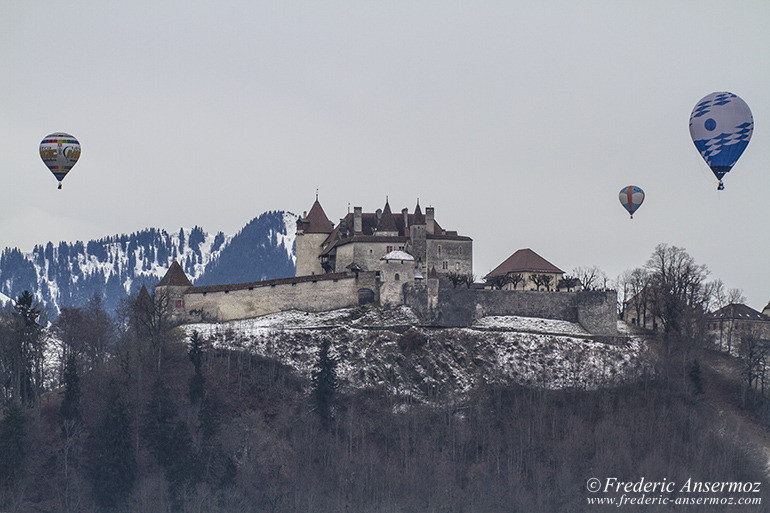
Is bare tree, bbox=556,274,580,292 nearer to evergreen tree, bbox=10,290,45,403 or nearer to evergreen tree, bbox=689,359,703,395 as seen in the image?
evergreen tree, bbox=689,359,703,395

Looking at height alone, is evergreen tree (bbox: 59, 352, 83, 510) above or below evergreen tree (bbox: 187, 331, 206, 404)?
below

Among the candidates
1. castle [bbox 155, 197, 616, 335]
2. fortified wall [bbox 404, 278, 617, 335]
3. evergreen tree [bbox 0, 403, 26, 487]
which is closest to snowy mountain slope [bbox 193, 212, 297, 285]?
castle [bbox 155, 197, 616, 335]

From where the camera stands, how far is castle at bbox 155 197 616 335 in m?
82.0

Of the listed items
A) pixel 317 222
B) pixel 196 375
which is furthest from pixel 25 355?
pixel 317 222

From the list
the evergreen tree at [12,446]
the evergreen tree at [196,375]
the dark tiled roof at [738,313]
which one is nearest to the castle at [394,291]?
the evergreen tree at [196,375]

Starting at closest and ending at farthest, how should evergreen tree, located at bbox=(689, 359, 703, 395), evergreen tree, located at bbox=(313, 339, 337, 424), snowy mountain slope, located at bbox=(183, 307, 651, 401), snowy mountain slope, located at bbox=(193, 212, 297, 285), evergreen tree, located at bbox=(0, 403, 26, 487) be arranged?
evergreen tree, located at bbox=(0, 403, 26, 487), evergreen tree, located at bbox=(313, 339, 337, 424), snowy mountain slope, located at bbox=(183, 307, 651, 401), evergreen tree, located at bbox=(689, 359, 703, 395), snowy mountain slope, located at bbox=(193, 212, 297, 285)

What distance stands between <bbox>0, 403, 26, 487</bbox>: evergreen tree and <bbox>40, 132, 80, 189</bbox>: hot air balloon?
15397 millimetres

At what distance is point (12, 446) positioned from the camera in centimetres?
6775

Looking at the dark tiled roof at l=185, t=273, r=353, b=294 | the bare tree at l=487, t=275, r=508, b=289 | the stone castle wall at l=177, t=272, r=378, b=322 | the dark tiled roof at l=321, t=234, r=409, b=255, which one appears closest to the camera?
the stone castle wall at l=177, t=272, r=378, b=322

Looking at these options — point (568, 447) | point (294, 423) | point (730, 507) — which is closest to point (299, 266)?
point (294, 423)

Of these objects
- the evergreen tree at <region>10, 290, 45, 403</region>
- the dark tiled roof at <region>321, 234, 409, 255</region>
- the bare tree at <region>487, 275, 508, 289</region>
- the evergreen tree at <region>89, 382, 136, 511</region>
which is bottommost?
the evergreen tree at <region>89, 382, 136, 511</region>

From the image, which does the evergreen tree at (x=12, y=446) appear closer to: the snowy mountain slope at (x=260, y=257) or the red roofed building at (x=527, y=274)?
the red roofed building at (x=527, y=274)

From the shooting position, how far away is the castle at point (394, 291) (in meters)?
82.0

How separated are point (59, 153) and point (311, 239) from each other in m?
25.0
